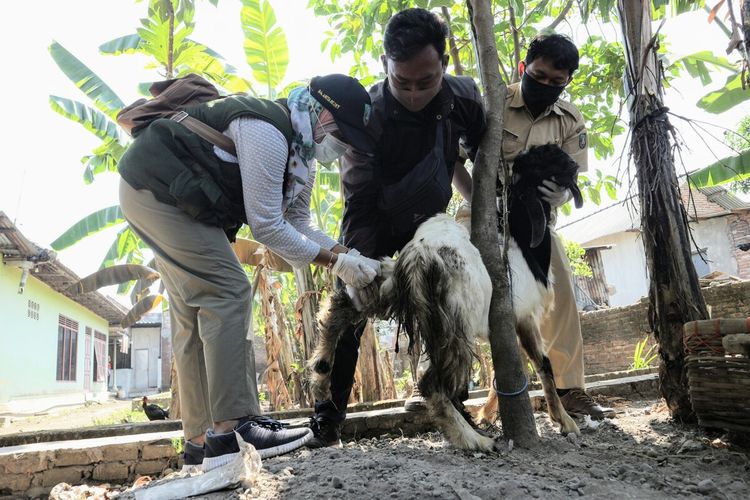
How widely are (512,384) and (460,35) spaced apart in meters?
5.33

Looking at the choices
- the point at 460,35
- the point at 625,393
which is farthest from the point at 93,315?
the point at 625,393

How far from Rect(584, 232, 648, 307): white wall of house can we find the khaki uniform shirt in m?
19.2

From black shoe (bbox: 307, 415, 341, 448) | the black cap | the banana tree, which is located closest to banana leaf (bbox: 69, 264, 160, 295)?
the banana tree

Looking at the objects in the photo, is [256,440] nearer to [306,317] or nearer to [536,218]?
[536,218]

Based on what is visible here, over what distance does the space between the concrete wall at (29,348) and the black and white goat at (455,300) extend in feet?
36.1

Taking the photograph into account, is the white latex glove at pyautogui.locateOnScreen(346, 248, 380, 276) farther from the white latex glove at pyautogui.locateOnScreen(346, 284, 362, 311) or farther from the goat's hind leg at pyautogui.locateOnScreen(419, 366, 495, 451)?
the goat's hind leg at pyautogui.locateOnScreen(419, 366, 495, 451)

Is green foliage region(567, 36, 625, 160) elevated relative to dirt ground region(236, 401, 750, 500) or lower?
elevated

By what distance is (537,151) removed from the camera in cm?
306

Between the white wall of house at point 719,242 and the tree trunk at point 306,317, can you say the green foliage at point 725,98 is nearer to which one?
the tree trunk at point 306,317

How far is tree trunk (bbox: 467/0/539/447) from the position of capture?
2.45 meters

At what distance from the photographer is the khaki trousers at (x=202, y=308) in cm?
214

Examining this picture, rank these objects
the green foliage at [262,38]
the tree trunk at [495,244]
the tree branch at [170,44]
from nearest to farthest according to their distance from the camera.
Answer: the tree trunk at [495,244]
the tree branch at [170,44]
the green foliage at [262,38]

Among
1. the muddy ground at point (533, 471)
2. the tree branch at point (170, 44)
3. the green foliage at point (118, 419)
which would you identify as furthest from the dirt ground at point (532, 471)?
the green foliage at point (118, 419)

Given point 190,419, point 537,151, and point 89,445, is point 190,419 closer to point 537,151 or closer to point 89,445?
point 89,445
